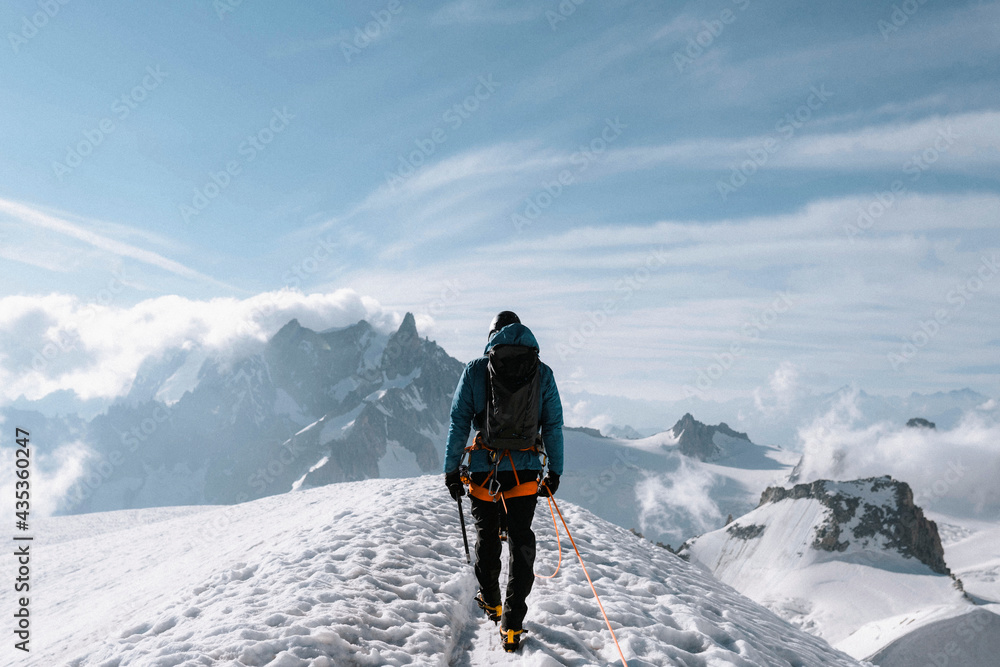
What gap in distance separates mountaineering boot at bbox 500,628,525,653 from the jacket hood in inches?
163

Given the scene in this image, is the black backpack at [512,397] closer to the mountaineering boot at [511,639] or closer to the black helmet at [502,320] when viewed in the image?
the black helmet at [502,320]

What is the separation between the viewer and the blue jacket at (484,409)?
24.5 ft

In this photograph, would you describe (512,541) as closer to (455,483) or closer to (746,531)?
(455,483)

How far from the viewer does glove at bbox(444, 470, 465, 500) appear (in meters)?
7.67

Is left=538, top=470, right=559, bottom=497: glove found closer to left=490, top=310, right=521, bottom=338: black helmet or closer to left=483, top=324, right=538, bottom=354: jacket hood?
left=483, top=324, right=538, bottom=354: jacket hood

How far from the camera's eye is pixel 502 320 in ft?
25.4

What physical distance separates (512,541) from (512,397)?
6.71ft

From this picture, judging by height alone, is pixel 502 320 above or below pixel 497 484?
above

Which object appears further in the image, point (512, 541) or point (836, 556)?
point (836, 556)

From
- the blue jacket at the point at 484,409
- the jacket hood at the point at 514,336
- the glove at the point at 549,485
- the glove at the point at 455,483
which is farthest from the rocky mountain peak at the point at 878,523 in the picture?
the jacket hood at the point at 514,336

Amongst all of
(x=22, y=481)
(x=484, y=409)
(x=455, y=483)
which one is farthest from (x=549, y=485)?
(x=22, y=481)

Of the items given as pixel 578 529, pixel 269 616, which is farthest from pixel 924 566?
pixel 269 616

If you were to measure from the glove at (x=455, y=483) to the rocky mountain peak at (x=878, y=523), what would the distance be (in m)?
193

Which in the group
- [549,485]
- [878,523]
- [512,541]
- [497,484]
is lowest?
[878,523]
